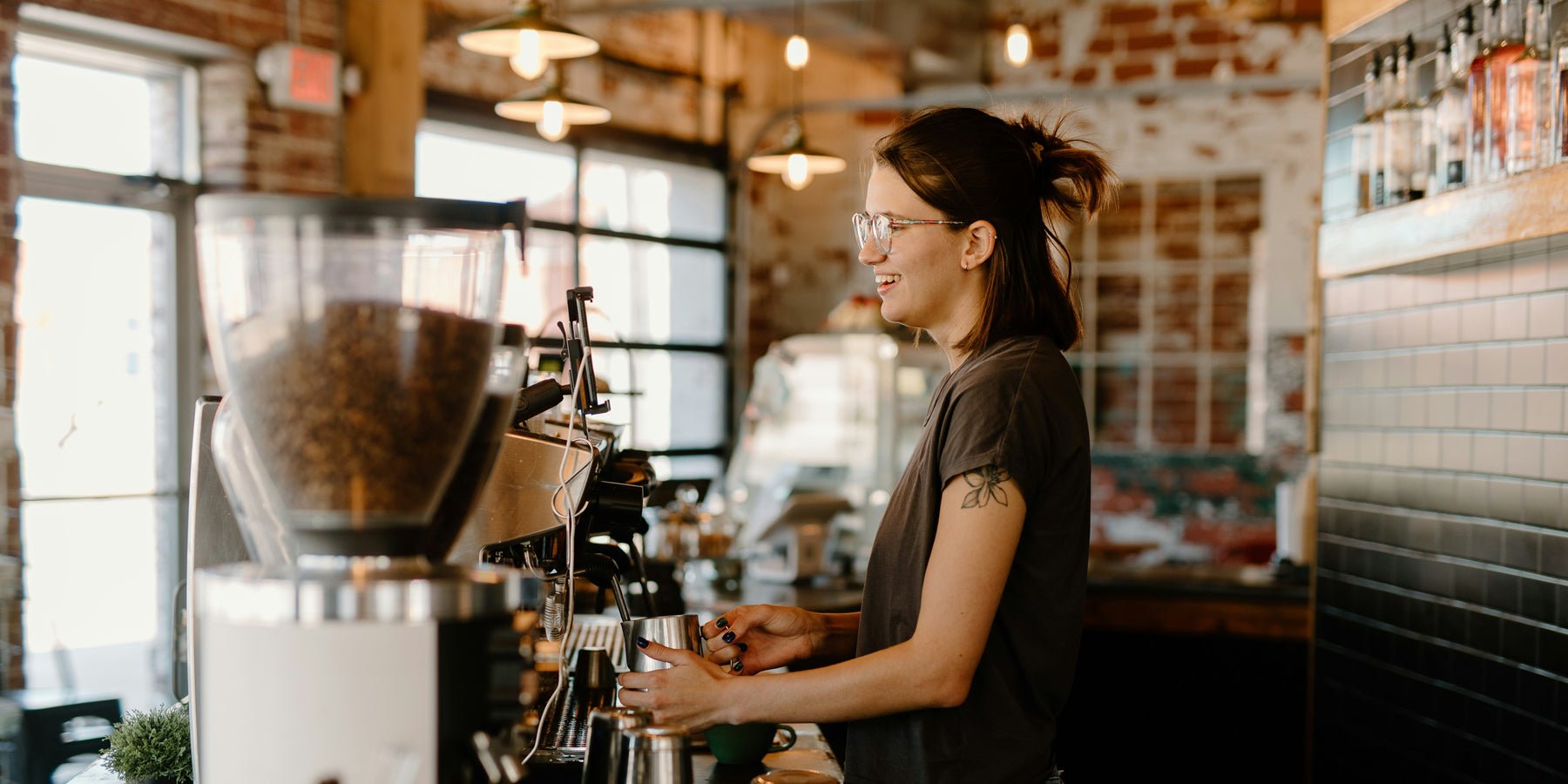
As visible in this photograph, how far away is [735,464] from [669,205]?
6.02ft

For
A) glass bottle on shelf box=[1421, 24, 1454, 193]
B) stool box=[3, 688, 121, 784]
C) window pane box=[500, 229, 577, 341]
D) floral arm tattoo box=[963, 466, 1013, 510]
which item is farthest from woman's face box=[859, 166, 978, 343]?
window pane box=[500, 229, 577, 341]

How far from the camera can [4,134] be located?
3846 mm

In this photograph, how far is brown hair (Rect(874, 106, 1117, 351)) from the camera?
1733mm

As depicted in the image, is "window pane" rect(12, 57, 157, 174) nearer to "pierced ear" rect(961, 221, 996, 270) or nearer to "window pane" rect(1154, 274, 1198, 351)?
"pierced ear" rect(961, 221, 996, 270)

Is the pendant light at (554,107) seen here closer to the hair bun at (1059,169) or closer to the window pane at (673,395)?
the hair bun at (1059,169)

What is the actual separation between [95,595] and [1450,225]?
422cm

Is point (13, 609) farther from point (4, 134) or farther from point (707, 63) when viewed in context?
point (707, 63)

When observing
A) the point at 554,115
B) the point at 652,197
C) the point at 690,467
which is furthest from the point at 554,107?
the point at 690,467

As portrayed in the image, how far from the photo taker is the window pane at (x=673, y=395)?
7.27m

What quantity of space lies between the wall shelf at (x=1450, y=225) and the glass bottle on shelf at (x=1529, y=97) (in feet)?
0.15

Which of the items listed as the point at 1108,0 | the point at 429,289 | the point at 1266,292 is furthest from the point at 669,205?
the point at 429,289

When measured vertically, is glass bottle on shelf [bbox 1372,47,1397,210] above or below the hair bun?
above

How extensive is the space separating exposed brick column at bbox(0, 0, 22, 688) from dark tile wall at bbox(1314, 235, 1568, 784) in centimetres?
351

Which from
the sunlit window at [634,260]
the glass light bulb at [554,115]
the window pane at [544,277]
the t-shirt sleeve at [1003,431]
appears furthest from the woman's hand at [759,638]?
the window pane at [544,277]
